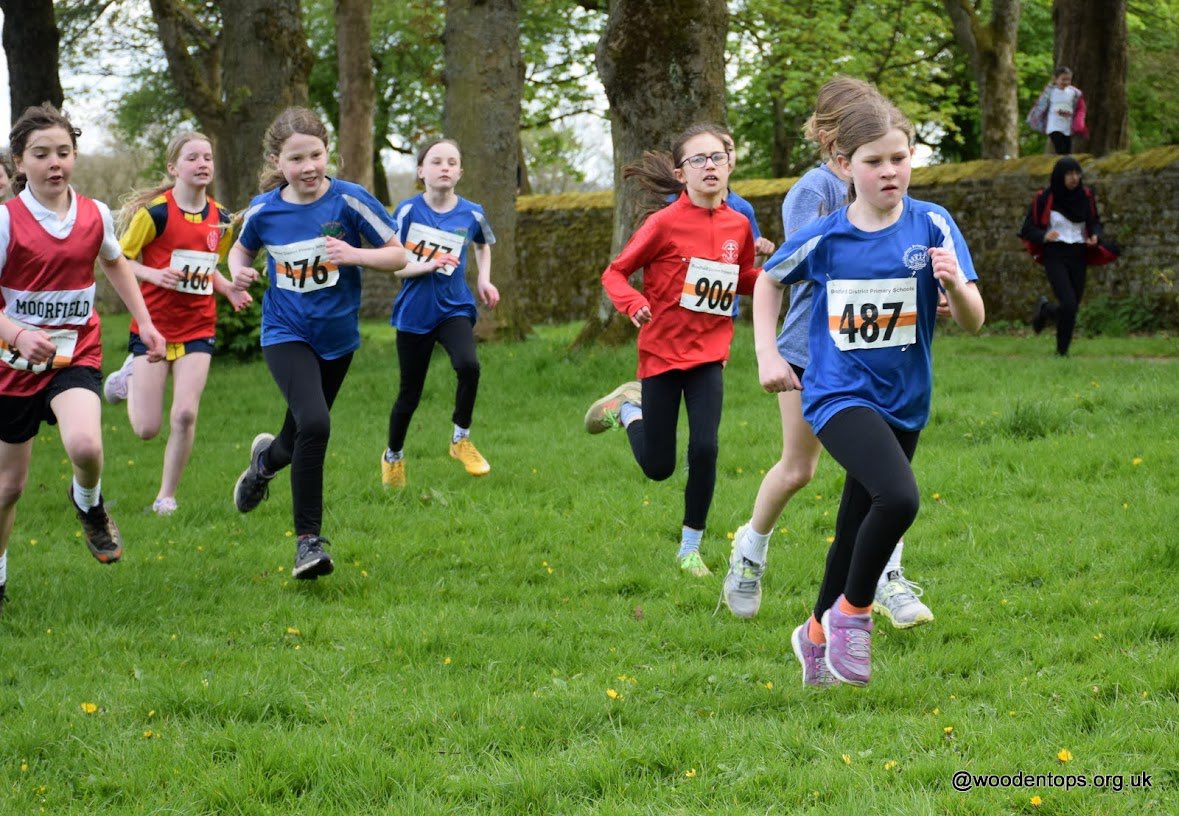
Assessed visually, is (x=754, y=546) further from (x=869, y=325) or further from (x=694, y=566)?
(x=869, y=325)

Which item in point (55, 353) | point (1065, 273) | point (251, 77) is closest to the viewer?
point (55, 353)

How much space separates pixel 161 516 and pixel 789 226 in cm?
480

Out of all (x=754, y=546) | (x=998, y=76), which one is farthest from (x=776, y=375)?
(x=998, y=76)

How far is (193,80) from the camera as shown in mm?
18281

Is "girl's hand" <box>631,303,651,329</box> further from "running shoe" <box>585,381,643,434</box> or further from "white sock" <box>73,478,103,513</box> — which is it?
"white sock" <box>73,478,103,513</box>

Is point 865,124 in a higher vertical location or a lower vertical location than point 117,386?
higher

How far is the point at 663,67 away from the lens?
1323cm

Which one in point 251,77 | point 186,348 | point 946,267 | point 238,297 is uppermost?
point 251,77

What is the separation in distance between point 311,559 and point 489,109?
1089cm

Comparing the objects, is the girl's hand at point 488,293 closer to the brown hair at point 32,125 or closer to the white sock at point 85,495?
the white sock at point 85,495

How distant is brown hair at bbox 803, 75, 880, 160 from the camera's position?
16.9ft

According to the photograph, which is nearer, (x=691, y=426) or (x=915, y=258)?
(x=915, y=258)

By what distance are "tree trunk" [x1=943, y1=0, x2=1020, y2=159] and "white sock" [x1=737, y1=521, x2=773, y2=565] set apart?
64.3ft

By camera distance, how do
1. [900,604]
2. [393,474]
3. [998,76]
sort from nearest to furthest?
[900,604], [393,474], [998,76]
